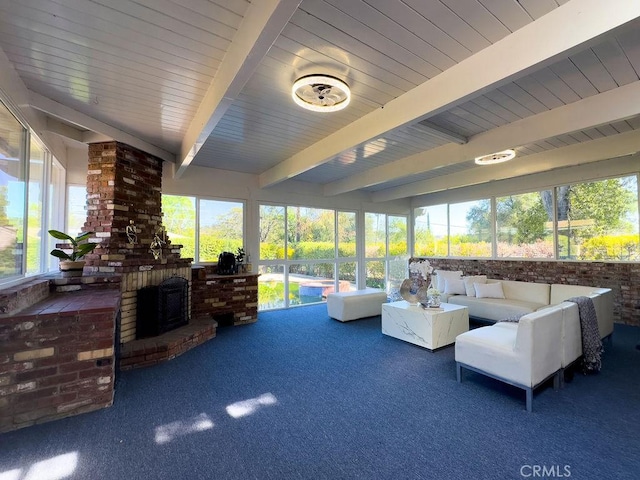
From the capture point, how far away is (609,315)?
3.82m

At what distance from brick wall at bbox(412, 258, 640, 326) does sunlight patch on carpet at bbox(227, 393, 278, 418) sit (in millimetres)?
5604

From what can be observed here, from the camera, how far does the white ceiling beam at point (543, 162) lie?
3.74 m

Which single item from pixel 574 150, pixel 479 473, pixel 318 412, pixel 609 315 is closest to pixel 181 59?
pixel 318 412

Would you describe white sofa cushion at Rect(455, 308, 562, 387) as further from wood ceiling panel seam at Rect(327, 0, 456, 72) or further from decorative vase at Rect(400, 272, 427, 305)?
wood ceiling panel seam at Rect(327, 0, 456, 72)

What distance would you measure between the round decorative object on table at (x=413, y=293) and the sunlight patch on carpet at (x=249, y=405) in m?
2.42

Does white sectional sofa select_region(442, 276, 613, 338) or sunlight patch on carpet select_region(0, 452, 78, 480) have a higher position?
white sectional sofa select_region(442, 276, 613, 338)

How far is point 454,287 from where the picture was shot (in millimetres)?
5641

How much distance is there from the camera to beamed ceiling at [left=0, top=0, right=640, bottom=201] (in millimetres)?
1738

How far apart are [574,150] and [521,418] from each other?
3.85 meters

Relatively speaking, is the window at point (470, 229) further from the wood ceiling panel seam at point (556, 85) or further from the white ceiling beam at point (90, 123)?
the white ceiling beam at point (90, 123)

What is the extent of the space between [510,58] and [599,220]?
4.75 m

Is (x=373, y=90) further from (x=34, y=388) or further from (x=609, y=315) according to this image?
(x=609, y=315)

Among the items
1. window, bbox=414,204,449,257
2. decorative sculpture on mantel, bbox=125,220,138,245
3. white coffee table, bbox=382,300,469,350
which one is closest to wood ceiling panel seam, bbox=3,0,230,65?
decorative sculpture on mantel, bbox=125,220,138,245

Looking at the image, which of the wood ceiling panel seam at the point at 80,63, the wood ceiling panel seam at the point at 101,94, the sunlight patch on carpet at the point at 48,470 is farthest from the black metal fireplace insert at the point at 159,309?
the wood ceiling panel seam at the point at 80,63
